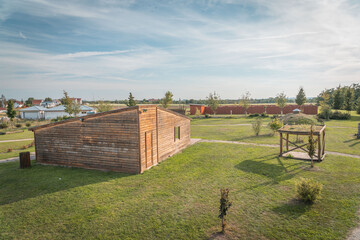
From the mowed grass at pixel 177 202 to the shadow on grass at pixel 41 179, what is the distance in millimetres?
47

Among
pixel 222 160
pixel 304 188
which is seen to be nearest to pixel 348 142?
pixel 222 160

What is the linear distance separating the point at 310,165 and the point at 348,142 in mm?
8903

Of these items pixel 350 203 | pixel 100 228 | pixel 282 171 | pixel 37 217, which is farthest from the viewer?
pixel 282 171

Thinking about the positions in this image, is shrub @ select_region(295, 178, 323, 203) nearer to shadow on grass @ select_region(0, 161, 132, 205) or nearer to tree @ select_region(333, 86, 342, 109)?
shadow on grass @ select_region(0, 161, 132, 205)

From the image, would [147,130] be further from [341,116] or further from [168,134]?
[341,116]

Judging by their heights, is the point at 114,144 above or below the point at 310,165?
above

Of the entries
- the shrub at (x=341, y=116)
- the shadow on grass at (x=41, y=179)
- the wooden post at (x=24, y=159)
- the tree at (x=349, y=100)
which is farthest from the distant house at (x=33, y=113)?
the tree at (x=349, y=100)

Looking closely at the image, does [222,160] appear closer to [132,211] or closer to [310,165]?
[310,165]

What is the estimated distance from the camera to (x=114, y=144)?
1089cm

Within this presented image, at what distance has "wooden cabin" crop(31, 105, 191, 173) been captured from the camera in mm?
10602

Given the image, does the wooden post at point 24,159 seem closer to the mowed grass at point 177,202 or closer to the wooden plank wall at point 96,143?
the mowed grass at point 177,202

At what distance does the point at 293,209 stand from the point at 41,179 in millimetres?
11194

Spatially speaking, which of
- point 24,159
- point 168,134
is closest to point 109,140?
point 168,134

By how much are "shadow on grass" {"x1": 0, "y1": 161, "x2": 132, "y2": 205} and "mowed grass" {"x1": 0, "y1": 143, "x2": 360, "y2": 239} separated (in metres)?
0.05
